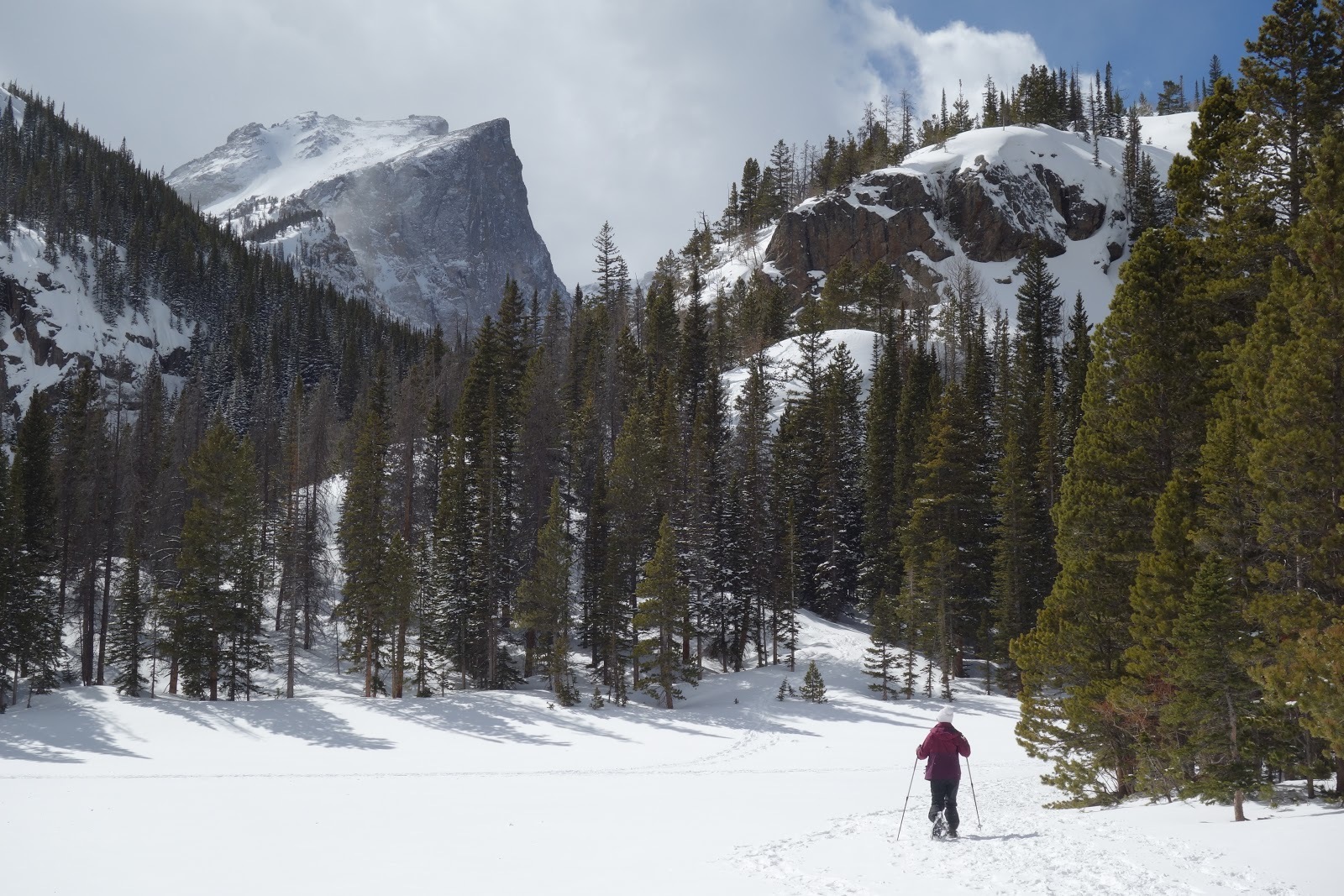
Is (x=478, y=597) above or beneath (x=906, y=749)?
above

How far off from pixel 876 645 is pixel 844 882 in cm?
3604

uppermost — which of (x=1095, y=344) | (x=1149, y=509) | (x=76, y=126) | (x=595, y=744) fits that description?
(x=76, y=126)

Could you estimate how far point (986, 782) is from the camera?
20844 millimetres

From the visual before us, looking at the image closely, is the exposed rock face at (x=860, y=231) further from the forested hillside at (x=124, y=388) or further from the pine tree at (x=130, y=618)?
the pine tree at (x=130, y=618)

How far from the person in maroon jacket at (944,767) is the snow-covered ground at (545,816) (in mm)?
528

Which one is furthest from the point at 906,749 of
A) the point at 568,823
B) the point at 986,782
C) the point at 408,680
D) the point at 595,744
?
the point at 408,680

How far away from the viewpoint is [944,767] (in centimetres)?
1268

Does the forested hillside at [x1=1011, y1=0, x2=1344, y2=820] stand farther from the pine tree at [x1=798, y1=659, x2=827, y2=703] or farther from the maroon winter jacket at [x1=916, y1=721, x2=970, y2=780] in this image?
the pine tree at [x1=798, y1=659, x2=827, y2=703]

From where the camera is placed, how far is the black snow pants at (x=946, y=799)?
1230cm

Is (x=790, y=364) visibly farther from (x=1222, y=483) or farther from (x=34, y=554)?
(x=1222, y=483)

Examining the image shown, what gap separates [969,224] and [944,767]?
10651 cm

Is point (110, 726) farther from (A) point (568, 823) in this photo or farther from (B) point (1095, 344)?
(B) point (1095, 344)

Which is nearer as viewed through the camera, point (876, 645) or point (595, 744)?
point (595, 744)

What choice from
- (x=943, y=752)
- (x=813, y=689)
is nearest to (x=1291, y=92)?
(x=943, y=752)
